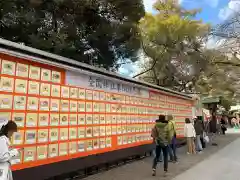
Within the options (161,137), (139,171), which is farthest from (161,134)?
(139,171)

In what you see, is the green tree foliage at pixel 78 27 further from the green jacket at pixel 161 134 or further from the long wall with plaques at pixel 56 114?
the green jacket at pixel 161 134

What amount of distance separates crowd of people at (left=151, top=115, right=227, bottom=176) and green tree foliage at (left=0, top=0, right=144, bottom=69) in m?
4.70

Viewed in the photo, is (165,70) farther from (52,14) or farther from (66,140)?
(66,140)

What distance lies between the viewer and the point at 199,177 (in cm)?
800

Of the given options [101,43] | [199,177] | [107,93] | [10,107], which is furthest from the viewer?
[101,43]

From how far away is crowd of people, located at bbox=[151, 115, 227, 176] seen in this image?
8.38 meters

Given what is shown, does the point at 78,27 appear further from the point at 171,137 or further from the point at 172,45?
the point at 172,45

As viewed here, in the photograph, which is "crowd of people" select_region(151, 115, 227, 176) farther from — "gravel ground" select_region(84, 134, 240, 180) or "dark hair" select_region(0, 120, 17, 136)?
"dark hair" select_region(0, 120, 17, 136)

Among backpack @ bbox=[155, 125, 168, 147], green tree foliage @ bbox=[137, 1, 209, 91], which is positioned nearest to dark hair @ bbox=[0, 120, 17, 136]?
backpack @ bbox=[155, 125, 168, 147]

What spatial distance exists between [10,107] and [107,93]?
162 inches

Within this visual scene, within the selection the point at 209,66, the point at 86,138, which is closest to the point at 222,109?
the point at 209,66

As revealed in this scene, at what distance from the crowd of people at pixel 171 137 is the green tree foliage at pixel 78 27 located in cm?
470

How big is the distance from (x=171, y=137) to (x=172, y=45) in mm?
11671

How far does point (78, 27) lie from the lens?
12.9m
